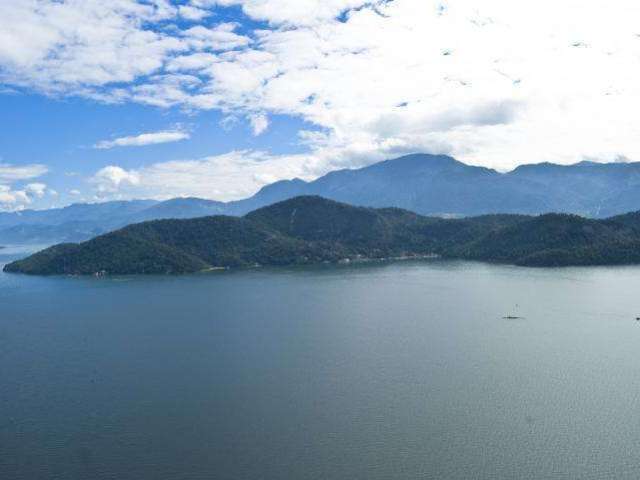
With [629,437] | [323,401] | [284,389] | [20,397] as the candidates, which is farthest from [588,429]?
[20,397]

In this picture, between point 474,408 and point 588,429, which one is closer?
point 588,429

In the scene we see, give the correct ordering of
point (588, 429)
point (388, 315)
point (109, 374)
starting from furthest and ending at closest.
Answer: point (388, 315)
point (109, 374)
point (588, 429)

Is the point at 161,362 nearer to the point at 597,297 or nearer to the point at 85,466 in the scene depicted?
the point at 85,466

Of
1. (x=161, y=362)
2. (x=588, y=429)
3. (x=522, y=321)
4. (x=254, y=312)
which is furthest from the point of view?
(x=254, y=312)

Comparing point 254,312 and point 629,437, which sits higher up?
point 254,312

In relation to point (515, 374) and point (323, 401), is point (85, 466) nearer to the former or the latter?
point (323, 401)

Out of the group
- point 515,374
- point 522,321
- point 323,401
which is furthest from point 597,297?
point 323,401
